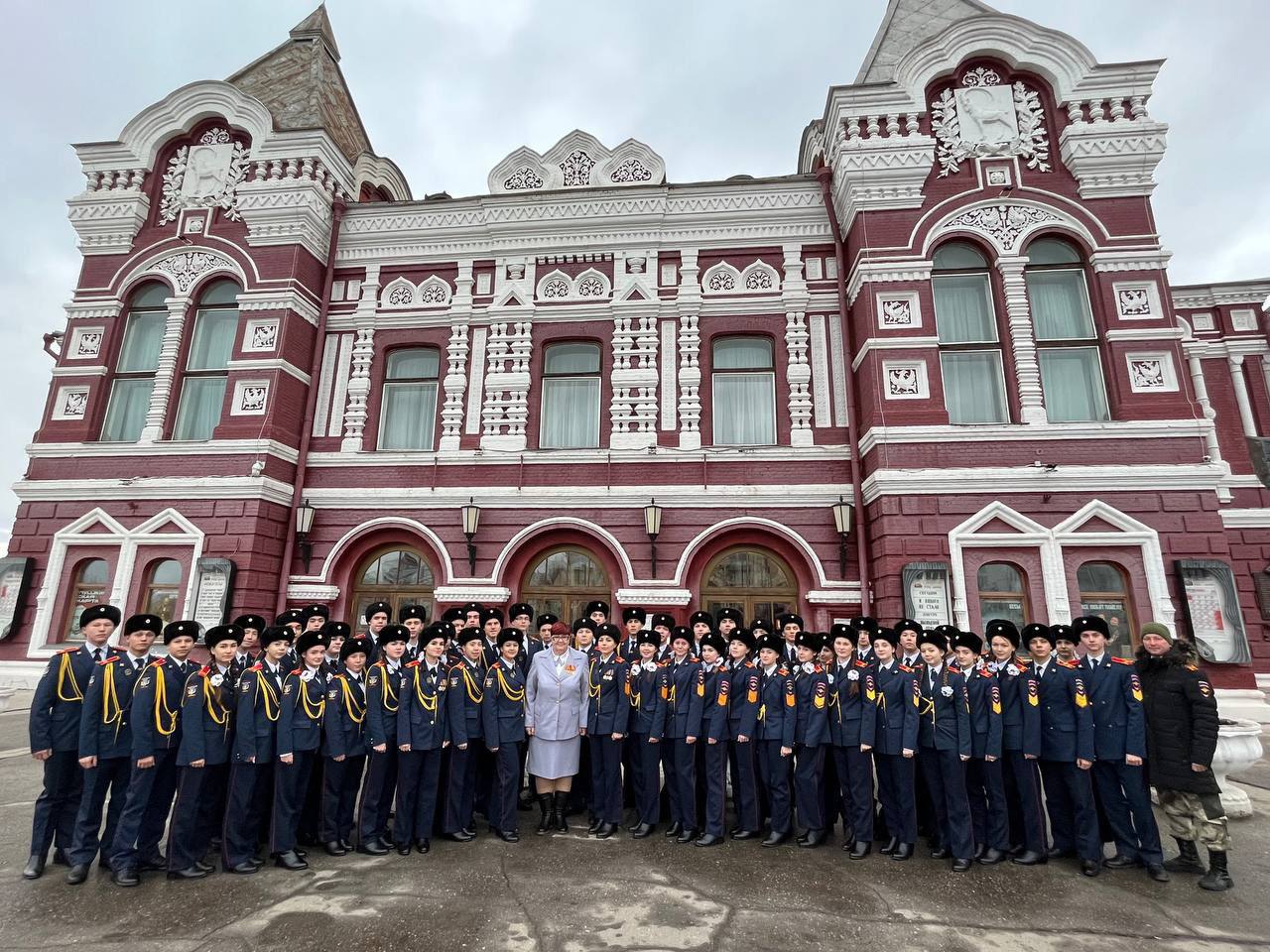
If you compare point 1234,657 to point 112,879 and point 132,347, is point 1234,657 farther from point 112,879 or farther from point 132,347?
point 132,347

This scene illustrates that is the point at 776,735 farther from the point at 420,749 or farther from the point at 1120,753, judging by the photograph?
the point at 420,749

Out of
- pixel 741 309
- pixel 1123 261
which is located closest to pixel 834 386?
pixel 741 309

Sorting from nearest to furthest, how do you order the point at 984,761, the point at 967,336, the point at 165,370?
the point at 984,761, the point at 967,336, the point at 165,370

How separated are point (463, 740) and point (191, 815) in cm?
195

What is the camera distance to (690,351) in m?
11.8

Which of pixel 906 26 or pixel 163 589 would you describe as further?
pixel 906 26

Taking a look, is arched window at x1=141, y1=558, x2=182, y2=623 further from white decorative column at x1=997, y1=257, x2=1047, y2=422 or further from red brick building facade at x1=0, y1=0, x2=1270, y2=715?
white decorative column at x1=997, y1=257, x2=1047, y2=422

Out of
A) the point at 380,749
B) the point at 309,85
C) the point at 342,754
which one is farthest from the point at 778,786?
the point at 309,85

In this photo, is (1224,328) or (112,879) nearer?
(112,879)

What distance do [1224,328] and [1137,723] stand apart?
15672mm

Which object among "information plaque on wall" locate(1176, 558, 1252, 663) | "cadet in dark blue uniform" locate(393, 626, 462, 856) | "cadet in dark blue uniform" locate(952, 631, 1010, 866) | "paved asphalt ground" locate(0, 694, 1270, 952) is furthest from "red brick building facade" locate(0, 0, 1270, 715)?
"cadet in dark blue uniform" locate(393, 626, 462, 856)

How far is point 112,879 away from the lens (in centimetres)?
489

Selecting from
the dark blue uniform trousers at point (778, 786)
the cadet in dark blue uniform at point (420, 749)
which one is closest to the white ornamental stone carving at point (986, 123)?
the dark blue uniform trousers at point (778, 786)

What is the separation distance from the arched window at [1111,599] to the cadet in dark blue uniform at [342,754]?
9246 mm
